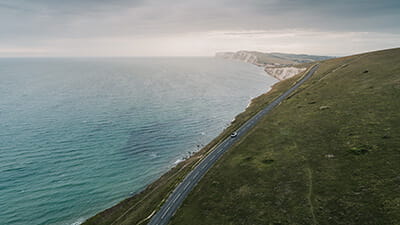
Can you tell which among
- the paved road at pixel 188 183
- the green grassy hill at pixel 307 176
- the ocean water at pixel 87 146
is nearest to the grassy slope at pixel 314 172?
the green grassy hill at pixel 307 176

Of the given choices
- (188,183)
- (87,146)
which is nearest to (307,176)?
(188,183)

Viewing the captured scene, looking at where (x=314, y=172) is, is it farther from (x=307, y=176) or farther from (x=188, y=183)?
(x=188, y=183)

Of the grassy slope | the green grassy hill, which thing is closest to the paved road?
the green grassy hill

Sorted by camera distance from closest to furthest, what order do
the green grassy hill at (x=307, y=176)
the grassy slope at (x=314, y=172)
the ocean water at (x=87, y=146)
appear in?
the grassy slope at (x=314, y=172), the green grassy hill at (x=307, y=176), the ocean water at (x=87, y=146)

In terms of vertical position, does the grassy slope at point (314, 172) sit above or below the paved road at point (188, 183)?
above

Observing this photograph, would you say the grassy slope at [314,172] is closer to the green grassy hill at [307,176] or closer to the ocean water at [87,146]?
the green grassy hill at [307,176]

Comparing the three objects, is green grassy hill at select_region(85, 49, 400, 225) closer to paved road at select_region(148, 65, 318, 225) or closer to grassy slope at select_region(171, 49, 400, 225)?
grassy slope at select_region(171, 49, 400, 225)

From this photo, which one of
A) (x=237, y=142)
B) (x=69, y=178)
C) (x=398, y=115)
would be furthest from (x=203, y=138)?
(x=398, y=115)
